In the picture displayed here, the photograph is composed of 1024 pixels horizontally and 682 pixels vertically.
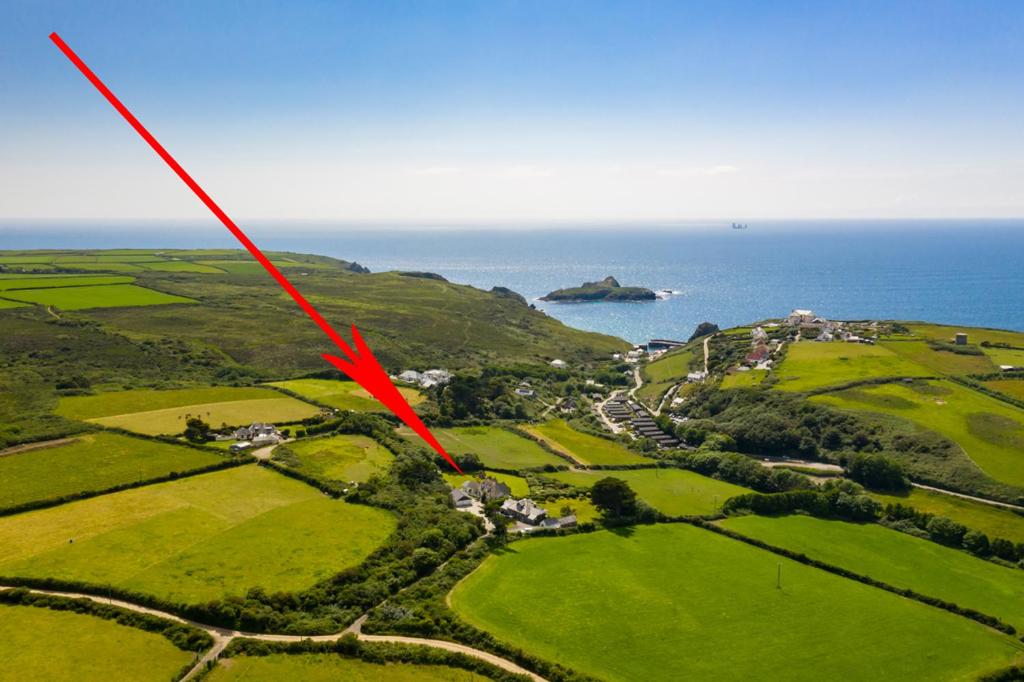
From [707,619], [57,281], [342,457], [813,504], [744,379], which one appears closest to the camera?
[707,619]

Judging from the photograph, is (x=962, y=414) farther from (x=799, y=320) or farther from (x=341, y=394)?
(x=341, y=394)

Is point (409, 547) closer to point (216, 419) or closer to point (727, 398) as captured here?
point (216, 419)

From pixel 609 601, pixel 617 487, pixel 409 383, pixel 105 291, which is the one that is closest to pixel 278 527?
pixel 609 601

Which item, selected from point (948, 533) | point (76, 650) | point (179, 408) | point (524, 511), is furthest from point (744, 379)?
point (76, 650)

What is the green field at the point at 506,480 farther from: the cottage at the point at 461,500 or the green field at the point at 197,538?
the green field at the point at 197,538

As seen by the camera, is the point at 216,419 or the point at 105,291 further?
the point at 105,291

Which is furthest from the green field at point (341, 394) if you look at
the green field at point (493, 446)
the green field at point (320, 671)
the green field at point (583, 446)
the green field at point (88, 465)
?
the green field at point (320, 671)

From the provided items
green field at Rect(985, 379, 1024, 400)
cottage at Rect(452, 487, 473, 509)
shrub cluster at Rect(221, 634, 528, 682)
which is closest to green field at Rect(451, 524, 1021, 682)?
shrub cluster at Rect(221, 634, 528, 682)
